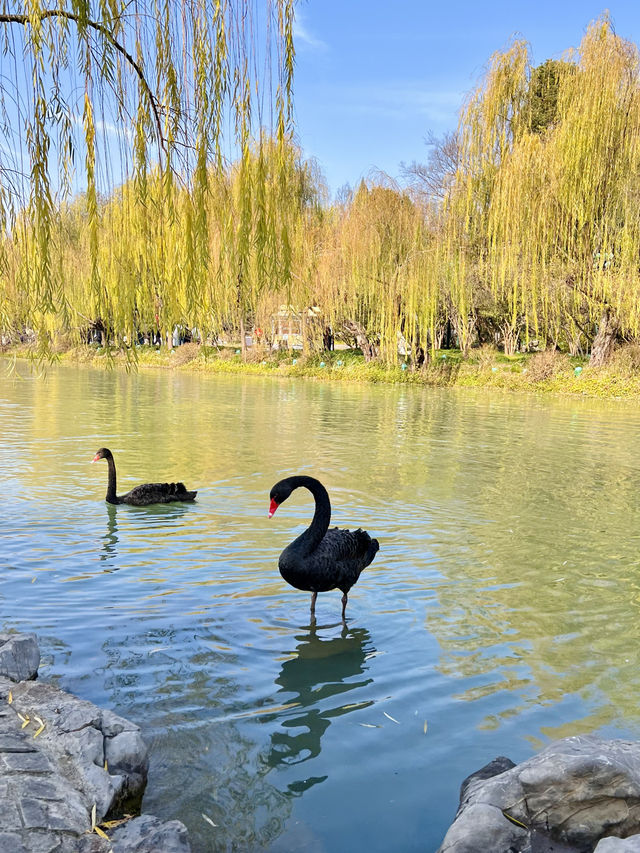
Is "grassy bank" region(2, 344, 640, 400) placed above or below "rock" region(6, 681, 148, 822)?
above

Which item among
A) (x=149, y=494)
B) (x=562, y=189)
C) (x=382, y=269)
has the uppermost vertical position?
(x=562, y=189)

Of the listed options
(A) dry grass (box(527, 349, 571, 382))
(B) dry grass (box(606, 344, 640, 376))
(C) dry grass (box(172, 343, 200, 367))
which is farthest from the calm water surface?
(C) dry grass (box(172, 343, 200, 367))

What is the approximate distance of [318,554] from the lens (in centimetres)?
517

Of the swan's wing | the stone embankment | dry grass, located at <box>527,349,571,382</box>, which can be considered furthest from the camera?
dry grass, located at <box>527,349,571,382</box>

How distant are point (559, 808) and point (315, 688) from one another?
1.73m

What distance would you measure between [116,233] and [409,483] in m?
6.78

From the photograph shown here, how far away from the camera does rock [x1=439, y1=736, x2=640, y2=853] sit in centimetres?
277

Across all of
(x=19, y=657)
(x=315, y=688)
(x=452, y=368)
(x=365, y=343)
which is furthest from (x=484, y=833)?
(x=365, y=343)

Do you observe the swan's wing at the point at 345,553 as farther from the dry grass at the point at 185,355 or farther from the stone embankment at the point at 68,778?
the dry grass at the point at 185,355

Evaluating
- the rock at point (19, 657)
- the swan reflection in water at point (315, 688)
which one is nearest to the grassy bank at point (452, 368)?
the swan reflection in water at point (315, 688)

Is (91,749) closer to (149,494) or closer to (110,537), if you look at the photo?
A: (110,537)

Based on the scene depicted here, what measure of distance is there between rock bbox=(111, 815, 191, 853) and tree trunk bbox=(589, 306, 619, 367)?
79.8ft

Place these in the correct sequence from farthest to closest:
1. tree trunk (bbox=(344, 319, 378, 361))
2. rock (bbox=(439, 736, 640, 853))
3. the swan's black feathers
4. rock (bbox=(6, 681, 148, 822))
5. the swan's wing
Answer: tree trunk (bbox=(344, 319, 378, 361)), the swan's black feathers, the swan's wing, rock (bbox=(6, 681, 148, 822)), rock (bbox=(439, 736, 640, 853))

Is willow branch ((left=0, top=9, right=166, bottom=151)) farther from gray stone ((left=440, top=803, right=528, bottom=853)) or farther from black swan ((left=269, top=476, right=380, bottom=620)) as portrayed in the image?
gray stone ((left=440, top=803, right=528, bottom=853))
